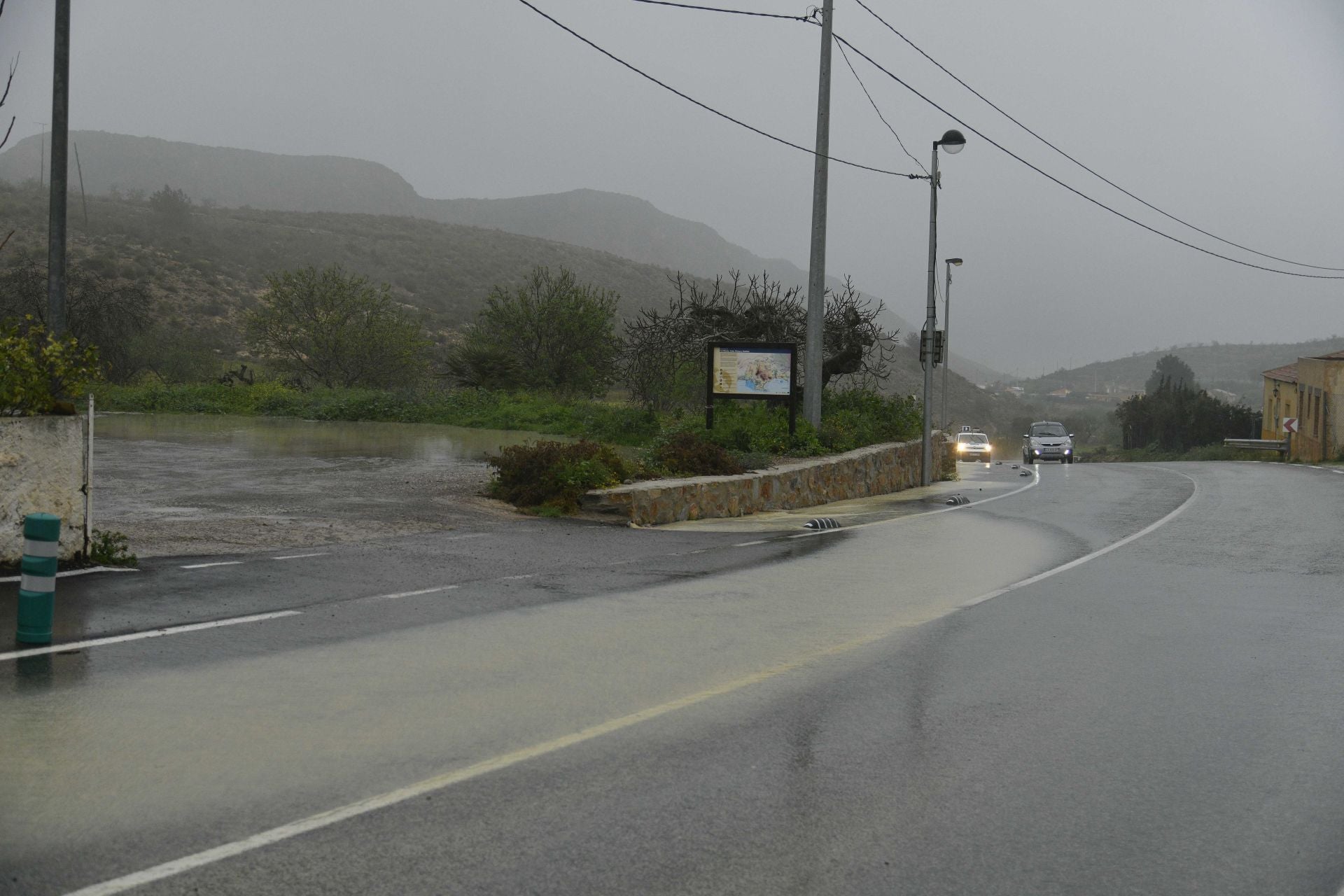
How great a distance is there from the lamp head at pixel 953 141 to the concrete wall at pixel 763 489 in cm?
622

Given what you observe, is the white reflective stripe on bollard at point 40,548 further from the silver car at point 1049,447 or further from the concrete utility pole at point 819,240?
the silver car at point 1049,447

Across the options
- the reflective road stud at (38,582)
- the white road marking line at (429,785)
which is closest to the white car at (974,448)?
the white road marking line at (429,785)

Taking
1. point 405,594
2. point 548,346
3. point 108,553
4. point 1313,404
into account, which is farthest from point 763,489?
point 1313,404

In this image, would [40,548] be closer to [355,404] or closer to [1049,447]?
[355,404]

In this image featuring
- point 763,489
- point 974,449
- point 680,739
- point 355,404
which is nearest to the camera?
point 680,739

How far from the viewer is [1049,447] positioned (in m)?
51.0

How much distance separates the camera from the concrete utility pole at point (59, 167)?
12391 millimetres

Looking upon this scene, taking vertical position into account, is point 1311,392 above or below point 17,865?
above

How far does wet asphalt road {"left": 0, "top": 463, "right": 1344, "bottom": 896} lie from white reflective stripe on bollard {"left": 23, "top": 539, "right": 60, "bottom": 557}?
65 cm

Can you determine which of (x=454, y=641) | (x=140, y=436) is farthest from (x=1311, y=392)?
(x=454, y=641)

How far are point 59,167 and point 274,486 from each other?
6153mm

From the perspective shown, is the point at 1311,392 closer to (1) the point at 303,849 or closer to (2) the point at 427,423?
(2) the point at 427,423

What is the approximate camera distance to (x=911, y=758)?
571 centimetres

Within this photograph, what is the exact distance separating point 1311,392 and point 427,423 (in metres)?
48.2
